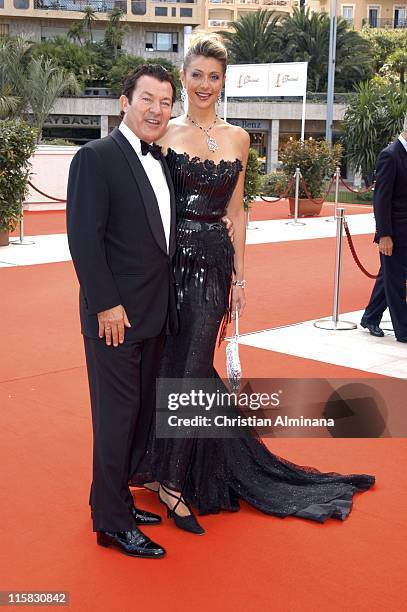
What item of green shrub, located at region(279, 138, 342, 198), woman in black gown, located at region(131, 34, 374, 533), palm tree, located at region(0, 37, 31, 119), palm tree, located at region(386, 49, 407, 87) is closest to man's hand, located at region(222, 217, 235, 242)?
woman in black gown, located at region(131, 34, 374, 533)

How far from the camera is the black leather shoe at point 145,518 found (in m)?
3.49

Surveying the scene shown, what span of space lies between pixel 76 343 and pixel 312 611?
4007 mm

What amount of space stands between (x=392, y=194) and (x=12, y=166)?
6.34m

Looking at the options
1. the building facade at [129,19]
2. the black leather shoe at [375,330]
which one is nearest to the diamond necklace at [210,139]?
the black leather shoe at [375,330]

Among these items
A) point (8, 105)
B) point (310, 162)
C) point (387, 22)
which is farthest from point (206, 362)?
point (387, 22)

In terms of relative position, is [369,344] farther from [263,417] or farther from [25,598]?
[25,598]

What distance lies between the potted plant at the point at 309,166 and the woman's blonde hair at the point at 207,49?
13.9 metres

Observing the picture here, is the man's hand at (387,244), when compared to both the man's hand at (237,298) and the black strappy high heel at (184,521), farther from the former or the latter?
the black strappy high heel at (184,521)

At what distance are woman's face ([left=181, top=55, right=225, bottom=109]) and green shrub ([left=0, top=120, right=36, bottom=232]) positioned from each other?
26.3 feet

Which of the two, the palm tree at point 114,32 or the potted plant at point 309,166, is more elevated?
the palm tree at point 114,32

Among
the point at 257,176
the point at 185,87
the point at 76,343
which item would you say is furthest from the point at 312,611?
the point at 257,176

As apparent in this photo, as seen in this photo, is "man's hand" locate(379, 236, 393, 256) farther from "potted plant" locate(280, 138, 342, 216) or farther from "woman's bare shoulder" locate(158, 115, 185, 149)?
"potted plant" locate(280, 138, 342, 216)

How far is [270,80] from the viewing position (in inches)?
974

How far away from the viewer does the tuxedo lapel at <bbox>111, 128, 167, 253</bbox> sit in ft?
10.1
